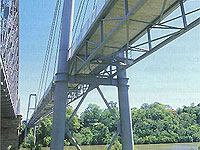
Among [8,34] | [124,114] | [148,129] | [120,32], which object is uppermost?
[8,34]

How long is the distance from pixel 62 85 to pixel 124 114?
→ 305 centimetres

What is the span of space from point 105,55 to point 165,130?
3574cm

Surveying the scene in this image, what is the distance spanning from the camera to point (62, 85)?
9070mm

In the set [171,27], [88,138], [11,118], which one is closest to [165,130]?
[88,138]

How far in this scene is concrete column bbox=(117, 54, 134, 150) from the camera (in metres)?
8.68

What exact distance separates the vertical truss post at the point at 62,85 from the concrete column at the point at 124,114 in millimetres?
2477

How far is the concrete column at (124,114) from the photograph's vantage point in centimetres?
868

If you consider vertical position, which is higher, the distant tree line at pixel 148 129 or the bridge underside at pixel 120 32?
the bridge underside at pixel 120 32

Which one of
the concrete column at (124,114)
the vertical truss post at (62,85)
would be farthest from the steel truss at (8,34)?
the concrete column at (124,114)

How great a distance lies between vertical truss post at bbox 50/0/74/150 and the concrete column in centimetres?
248

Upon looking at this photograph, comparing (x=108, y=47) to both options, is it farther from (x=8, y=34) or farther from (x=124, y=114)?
(x=8, y=34)

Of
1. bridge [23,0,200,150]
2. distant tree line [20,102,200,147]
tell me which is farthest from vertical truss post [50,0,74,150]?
distant tree line [20,102,200,147]

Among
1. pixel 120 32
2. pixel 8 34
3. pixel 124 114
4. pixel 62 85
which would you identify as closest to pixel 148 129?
pixel 124 114

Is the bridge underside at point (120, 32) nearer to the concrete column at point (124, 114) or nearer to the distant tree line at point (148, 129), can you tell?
the concrete column at point (124, 114)
